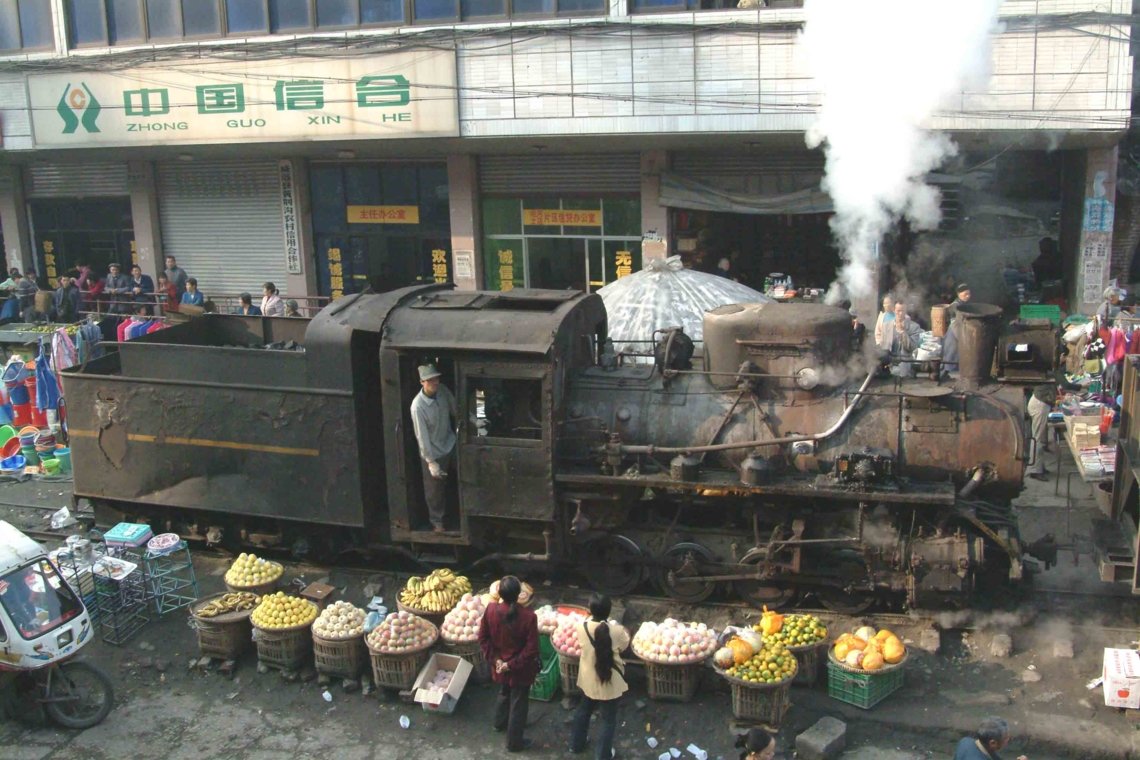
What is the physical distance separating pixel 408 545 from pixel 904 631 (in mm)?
4186

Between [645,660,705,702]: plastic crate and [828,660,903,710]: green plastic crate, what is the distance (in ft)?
3.00

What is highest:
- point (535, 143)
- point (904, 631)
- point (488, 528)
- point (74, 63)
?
point (74, 63)

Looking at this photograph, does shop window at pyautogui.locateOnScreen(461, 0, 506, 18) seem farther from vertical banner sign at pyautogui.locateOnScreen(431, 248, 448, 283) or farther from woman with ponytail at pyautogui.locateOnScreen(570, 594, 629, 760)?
woman with ponytail at pyautogui.locateOnScreen(570, 594, 629, 760)

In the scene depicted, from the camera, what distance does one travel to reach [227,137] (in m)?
16.7

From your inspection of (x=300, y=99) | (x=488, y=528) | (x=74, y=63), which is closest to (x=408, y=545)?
(x=488, y=528)

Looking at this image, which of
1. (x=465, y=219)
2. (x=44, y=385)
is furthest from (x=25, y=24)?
(x=465, y=219)

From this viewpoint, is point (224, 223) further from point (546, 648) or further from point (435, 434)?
point (546, 648)

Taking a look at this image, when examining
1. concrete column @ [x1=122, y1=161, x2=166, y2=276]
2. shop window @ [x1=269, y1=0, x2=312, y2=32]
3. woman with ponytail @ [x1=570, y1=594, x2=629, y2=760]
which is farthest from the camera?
concrete column @ [x1=122, y1=161, x2=166, y2=276]

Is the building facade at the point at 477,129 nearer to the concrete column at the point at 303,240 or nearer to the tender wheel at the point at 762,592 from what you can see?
the concrete column at the point at 303,240

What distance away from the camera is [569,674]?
295 inches

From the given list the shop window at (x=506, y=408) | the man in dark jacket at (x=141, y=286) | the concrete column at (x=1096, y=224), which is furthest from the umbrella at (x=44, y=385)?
the concrete column at (x=1096, y=224)

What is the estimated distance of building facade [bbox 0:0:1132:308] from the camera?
44.9 ft

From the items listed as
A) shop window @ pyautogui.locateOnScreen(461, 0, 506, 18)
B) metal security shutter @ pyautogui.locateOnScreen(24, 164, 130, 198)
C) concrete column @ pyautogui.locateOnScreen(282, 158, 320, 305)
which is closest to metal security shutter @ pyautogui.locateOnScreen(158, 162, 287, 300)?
concrete column @ pyautogui.locateOnScreen(282, 158, 320, 305)

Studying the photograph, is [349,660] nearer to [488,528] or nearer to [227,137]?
[488,528]
